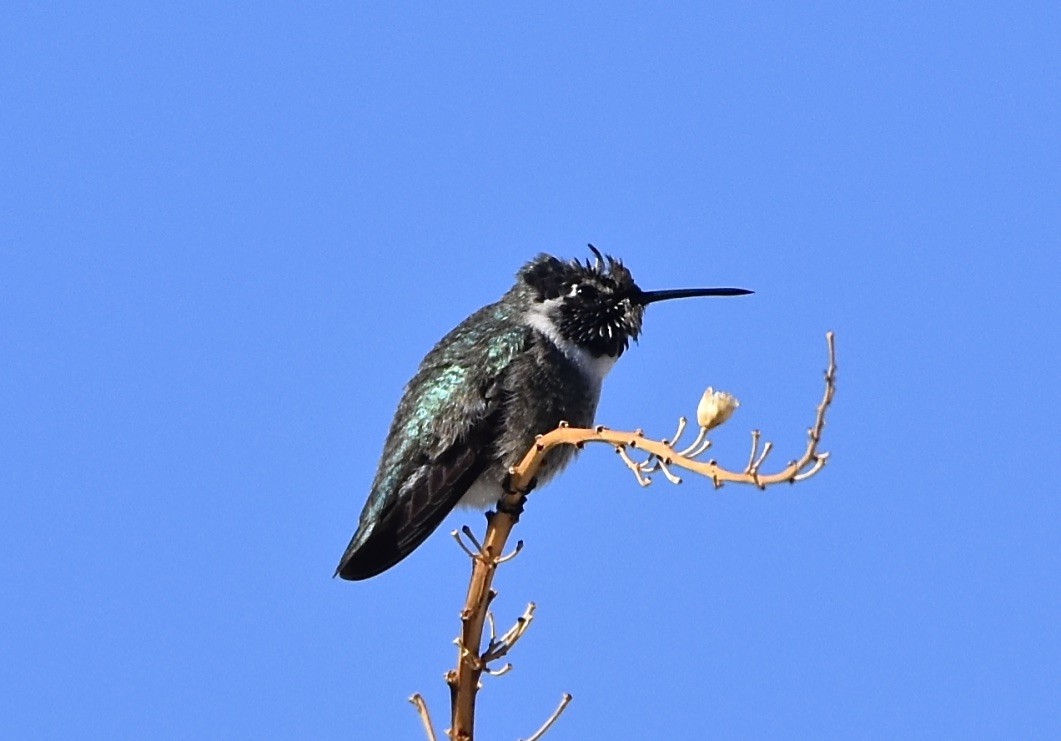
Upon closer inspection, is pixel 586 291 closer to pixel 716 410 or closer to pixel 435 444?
pixel 435 444

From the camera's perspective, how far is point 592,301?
7.81m

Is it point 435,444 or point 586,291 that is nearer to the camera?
point 435,444

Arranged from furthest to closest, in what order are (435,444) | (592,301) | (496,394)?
1. (592,301)
2. (496,394)
3. (435,444)

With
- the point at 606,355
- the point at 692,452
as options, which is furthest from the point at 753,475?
the point at 606,355

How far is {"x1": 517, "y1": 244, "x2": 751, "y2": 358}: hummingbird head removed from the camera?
25.4 feet

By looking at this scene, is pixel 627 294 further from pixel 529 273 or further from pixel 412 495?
pixel 412 495

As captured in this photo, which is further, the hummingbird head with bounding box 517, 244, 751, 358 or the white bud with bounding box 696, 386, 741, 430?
the hummingbird head with bounding box 517, 244, 751, 358

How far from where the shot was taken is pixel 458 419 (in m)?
7.29

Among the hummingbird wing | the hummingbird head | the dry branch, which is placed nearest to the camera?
the dry branch

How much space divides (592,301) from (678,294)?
0.44 m

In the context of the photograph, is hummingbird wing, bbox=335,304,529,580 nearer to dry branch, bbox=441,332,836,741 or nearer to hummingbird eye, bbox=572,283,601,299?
hummingbird eye, bbox=572,283,601,299

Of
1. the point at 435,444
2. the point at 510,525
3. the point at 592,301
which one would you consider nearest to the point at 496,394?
the point at 435,444

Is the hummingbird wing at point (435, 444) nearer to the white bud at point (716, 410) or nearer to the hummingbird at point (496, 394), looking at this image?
the hummingbird at point (496, 394)

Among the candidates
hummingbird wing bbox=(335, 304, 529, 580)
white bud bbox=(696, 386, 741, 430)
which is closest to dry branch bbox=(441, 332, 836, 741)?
white bud bbox=(696, 386, 741, 430)
